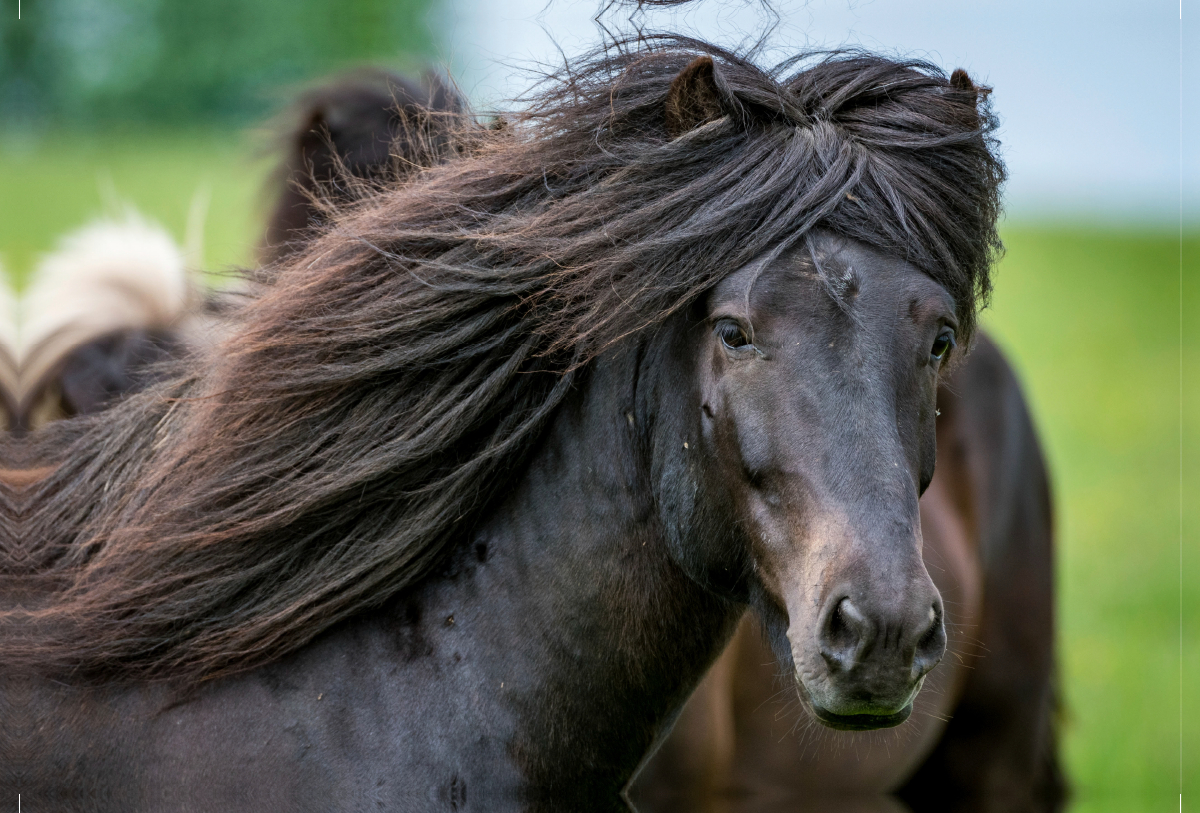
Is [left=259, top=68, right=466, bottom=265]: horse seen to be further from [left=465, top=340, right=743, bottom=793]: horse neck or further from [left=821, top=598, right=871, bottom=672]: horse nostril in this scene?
[left=821, top=598, right=871, bottom=672]: horse nostril

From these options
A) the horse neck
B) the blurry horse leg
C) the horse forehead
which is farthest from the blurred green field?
the horse neck

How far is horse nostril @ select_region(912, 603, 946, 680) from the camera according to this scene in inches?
79.9

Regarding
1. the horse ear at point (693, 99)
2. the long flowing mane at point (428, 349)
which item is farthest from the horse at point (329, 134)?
the horse ear at point (693, 99)

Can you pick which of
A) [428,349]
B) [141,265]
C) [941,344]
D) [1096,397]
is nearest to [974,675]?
[941,344]

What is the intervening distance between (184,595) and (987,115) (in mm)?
2157

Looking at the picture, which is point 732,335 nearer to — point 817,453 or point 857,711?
point 817,453

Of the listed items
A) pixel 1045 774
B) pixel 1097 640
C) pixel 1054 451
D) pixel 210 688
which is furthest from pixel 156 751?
pixel 1054 451

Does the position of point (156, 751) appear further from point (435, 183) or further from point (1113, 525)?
point (1113, 525)

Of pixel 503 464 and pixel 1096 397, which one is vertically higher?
pixel 503 464

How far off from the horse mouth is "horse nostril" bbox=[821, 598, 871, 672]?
0.13m

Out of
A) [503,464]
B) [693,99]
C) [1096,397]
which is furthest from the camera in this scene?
[1096,397]

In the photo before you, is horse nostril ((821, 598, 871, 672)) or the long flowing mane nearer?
horse nostril ((821, 598, 871, 672))

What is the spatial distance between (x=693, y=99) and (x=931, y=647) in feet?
4.04

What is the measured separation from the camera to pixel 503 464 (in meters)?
2.58
